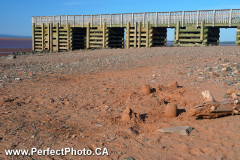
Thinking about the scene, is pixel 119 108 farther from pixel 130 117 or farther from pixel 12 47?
pixel 12 47

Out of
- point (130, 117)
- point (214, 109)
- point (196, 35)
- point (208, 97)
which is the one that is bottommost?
point (130, 117)

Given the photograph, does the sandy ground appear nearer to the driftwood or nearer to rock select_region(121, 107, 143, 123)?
rock select_region(121, 107, 143, 123)

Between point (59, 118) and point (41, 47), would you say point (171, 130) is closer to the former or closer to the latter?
point (59, 118)

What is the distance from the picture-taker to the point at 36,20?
30.2m

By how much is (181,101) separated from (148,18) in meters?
15.6

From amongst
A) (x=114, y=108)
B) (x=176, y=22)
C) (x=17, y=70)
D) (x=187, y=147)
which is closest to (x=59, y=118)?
(x=114, y=108)

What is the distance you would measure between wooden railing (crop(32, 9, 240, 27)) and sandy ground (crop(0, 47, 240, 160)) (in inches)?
254

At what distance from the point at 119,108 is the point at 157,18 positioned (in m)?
15.5

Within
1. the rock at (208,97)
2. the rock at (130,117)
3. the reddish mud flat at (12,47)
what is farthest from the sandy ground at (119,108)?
the reddish mud flat at (12,47)

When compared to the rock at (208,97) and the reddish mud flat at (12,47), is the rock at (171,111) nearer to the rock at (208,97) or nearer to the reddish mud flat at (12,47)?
the rock at (208,97)

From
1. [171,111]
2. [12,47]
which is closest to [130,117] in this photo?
[171,111]

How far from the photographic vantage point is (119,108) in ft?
23.8

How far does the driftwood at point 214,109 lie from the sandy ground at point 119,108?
128mm

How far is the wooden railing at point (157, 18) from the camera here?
1852 centimetres
